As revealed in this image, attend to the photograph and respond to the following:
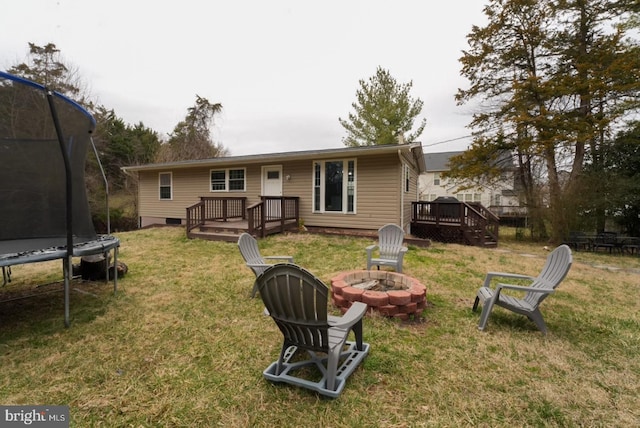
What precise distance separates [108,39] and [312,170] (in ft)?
24.7

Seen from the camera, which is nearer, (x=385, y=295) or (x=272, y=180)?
(x=385, y=295)

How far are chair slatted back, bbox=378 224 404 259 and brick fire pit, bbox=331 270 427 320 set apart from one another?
4.82 feet

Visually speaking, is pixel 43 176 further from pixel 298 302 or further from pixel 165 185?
pixel 165 185

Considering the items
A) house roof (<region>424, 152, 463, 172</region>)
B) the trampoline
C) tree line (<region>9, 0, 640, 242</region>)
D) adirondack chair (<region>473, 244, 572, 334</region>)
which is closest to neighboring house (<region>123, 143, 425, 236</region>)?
tree line (<region>9, 0, 640, 242</region>)

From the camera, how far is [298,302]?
1.90 metres

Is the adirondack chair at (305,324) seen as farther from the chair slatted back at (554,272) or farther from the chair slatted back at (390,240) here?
the chair slatted back at (390,240)

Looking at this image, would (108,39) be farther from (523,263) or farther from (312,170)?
(523,263)

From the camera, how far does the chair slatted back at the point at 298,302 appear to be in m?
1.84

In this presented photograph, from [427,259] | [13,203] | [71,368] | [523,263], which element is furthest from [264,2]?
[523,263]

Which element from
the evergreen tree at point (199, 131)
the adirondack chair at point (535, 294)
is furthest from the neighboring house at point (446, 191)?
the evergreen tree at point (199, 131)

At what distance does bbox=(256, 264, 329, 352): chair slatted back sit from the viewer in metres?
1.84

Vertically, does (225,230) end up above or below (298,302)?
below

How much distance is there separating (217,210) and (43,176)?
7.04m

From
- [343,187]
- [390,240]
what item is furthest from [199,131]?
[390,240]
